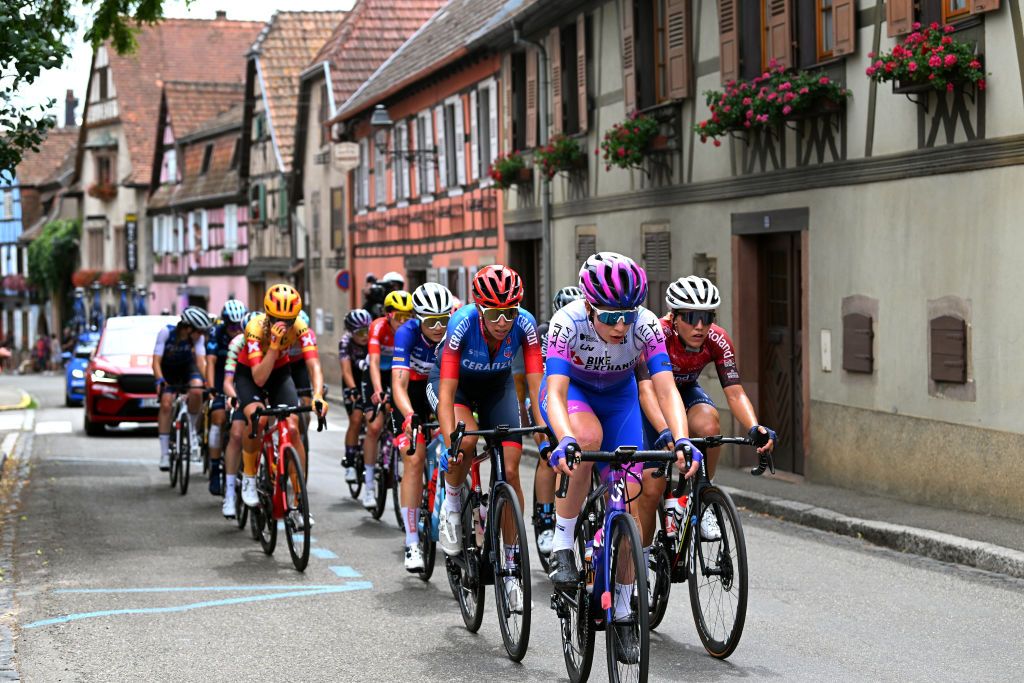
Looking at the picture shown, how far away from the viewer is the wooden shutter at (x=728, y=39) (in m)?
16.9

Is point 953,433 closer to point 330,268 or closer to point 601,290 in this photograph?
point 601,290

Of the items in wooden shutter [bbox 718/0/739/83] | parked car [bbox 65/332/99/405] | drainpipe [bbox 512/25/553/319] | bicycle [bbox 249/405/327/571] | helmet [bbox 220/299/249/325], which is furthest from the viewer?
parked car [bbox 65/332/99/405]

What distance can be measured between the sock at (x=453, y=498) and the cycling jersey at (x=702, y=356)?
1.31 metres

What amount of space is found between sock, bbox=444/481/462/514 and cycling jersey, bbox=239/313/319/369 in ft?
9.28

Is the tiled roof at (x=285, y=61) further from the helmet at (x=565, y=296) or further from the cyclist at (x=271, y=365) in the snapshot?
the helmet at (x=565, y=296)

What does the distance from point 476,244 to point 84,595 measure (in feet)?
68.2

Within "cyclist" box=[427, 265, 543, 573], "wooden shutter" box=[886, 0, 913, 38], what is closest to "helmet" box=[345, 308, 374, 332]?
"cyclist" box=[427, 265, 543, 573]

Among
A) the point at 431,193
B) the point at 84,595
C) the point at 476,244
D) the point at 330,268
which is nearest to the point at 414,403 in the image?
the point at 84,595

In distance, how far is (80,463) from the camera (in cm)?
1931

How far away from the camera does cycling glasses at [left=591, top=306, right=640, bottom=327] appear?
696cm

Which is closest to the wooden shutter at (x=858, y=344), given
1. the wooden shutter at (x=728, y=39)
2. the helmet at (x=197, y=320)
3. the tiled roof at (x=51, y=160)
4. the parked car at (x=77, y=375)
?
the wooden shutter at (x=728, y=39)

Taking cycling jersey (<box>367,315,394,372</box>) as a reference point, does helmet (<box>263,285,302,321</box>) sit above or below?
above

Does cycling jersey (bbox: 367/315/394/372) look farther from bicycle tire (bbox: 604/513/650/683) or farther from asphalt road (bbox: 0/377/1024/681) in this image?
bicycle tire (bbox: 604/513/650/683)

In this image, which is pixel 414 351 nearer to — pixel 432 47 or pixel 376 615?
pixel 376 615
